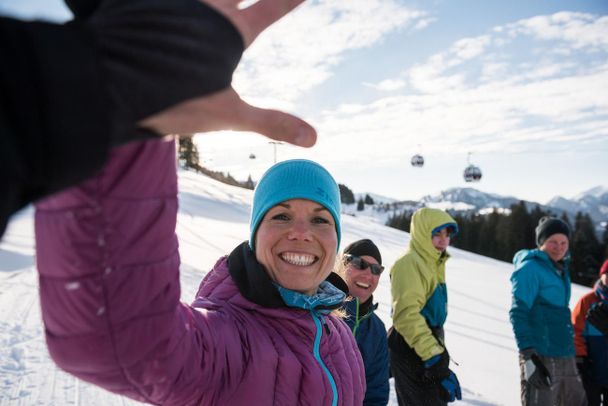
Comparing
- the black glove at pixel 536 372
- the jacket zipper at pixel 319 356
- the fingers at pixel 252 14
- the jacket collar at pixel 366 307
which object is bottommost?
the black glove at pixel 536 372

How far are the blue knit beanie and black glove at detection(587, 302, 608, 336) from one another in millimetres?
4526

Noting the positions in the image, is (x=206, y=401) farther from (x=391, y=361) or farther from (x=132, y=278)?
(x=391, y=361)

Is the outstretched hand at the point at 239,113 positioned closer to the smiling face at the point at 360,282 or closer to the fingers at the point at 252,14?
the fingers at the point at 252,14

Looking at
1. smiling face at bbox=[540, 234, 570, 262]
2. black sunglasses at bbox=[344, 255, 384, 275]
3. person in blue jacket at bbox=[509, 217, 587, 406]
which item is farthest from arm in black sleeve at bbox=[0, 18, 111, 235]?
smiling face at bbox=[540, 234, 570, 262]

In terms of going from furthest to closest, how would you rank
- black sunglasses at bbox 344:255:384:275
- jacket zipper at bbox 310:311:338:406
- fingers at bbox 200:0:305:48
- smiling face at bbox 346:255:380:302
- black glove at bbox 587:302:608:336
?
black glove at bbox 587:302:608:336 < black sunglasses at bbox 344:255:384:275 < smiling face at bbox 346:255:380:302 < jacket zipper at bbox 310:311:338:406 < fingers at bbox 200:0:305:48

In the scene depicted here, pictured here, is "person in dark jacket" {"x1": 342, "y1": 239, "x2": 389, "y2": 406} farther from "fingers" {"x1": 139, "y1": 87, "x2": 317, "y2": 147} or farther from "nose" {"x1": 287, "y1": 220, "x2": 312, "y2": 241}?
"fingers" {"x1": 139, "y1": 87, "x2": 317, "y2": 147}

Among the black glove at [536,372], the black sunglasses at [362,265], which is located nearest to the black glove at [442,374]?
the black sunglasses at [362,265]

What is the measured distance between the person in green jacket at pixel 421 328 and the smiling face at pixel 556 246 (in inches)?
53.2

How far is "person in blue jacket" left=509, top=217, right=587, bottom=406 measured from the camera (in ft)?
12.5

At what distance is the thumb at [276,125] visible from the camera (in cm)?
63

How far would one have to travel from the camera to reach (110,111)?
1.51ft

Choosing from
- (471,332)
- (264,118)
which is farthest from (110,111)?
(471,332)

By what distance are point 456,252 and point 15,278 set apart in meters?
21.7

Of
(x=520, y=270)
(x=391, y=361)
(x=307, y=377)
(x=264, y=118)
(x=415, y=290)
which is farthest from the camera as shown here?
(x=520, y=270)
